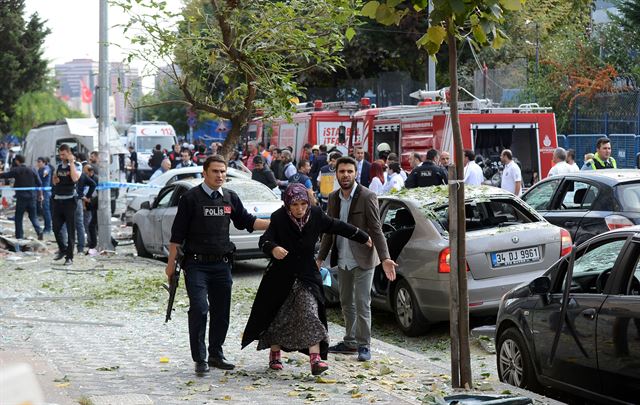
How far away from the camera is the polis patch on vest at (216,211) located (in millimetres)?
8211

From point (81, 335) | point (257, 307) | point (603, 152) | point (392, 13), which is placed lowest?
point (81, 335)

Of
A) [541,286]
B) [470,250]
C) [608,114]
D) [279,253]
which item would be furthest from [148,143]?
[541,286]

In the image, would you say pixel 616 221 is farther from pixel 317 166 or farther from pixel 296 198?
pixel 317 166

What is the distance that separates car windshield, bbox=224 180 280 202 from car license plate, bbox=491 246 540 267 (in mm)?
6146

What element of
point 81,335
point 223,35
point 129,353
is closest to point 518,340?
point 129,353

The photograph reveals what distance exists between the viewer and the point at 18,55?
4512 centimetres

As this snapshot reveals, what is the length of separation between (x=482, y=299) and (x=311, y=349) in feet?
8.98

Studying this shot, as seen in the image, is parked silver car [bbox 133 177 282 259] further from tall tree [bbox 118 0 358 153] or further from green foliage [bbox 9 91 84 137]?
green foliage [bbox 9 91 84 137]

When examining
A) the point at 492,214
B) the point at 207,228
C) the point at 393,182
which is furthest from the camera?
the point at 393,182

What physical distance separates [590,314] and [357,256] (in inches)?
103

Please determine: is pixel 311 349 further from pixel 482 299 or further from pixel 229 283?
pixel 482 299

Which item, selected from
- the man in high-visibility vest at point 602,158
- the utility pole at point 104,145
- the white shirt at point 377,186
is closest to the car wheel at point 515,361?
the man in high-visibility vest at point 602,158

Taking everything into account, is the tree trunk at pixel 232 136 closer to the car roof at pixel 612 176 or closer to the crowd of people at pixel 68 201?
the car roof at pixel 612 176

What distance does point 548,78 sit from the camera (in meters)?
30.2
